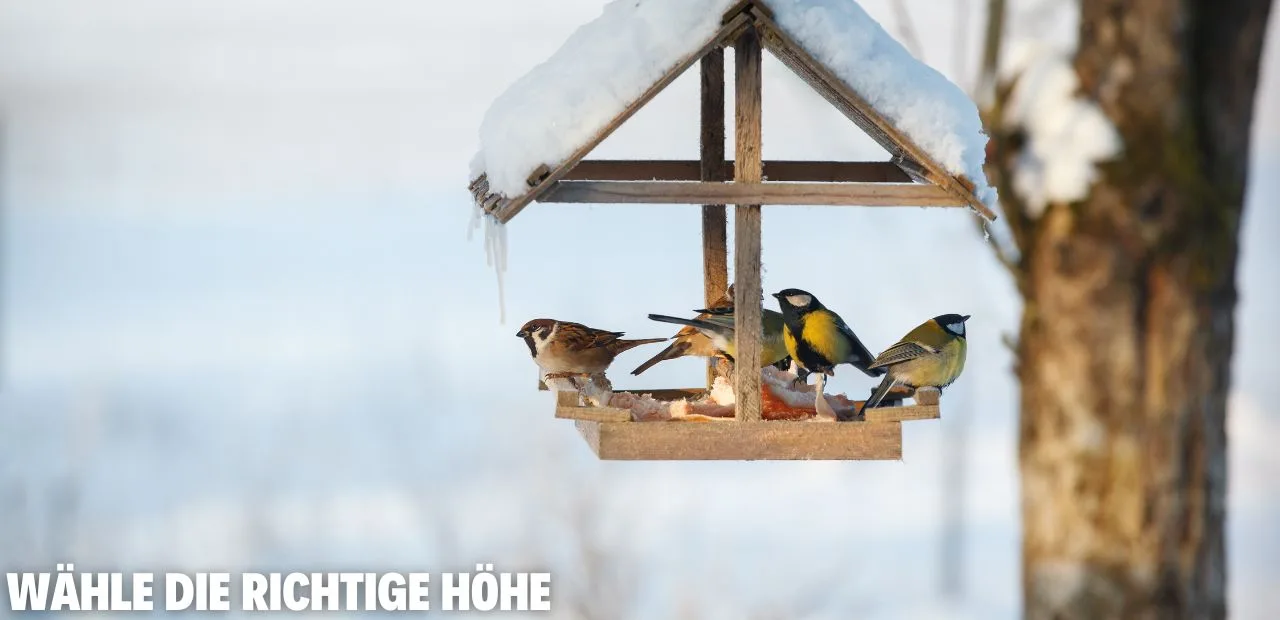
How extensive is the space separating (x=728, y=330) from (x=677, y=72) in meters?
0.84

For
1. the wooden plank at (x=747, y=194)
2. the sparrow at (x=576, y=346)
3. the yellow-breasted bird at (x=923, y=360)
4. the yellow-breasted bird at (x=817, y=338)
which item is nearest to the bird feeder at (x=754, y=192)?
the wooden plank at (x=747, y=194)

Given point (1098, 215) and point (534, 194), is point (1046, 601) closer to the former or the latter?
point (1098, 215)

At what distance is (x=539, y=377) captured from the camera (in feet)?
16.3

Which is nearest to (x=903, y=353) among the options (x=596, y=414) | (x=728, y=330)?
(x=728, y=330)

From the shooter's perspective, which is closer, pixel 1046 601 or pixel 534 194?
pixel 1046 601

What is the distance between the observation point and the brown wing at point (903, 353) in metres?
4.30

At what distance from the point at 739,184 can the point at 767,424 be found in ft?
2.30

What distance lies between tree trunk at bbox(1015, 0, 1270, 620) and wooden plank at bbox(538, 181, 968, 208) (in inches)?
42.0

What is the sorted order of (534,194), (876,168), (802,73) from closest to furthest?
(534,194), (802,73), (876,168)

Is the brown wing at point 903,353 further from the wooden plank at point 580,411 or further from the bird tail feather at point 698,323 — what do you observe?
the wooden plank at point 580,411

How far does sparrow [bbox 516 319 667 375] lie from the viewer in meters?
4.68

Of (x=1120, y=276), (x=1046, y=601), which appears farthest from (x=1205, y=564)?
(x=1120, y=276)

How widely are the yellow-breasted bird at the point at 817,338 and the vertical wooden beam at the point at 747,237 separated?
0.36 meters

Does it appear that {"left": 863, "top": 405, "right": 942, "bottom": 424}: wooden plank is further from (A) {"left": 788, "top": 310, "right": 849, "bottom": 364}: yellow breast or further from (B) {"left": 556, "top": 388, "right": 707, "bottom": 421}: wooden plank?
(B) {"left": 556, "top": 388, "right": 707, "bottom": 421}: wooden plank
